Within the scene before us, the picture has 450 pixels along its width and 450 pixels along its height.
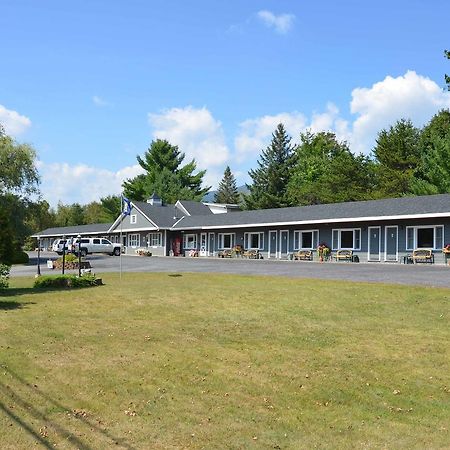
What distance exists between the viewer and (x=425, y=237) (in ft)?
111

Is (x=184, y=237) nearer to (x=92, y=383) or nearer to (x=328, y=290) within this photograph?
(x=328, y=290)

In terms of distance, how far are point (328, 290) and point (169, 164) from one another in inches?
3153

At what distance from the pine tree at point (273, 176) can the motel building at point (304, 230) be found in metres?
16.7

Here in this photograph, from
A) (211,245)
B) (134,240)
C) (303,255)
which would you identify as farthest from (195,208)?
(303,255)

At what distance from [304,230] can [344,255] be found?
4877mm

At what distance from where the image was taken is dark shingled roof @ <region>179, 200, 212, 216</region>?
210 ft

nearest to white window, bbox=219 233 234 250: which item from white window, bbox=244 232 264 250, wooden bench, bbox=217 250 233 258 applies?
wooden bench, bbox=217 250 233 258

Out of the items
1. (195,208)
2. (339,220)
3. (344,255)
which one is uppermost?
(195,208)

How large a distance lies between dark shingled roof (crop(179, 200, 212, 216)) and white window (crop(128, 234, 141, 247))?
7.09 m

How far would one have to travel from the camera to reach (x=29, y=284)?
20.5m

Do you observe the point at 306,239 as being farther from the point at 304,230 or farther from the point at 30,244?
the point at 30,244

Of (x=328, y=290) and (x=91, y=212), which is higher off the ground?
(x=91, y=212)

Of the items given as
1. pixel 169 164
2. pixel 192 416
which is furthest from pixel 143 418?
pixel 169 164

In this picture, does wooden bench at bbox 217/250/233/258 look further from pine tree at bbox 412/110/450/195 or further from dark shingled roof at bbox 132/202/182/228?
pine tree at bbox 412/110/450/195
